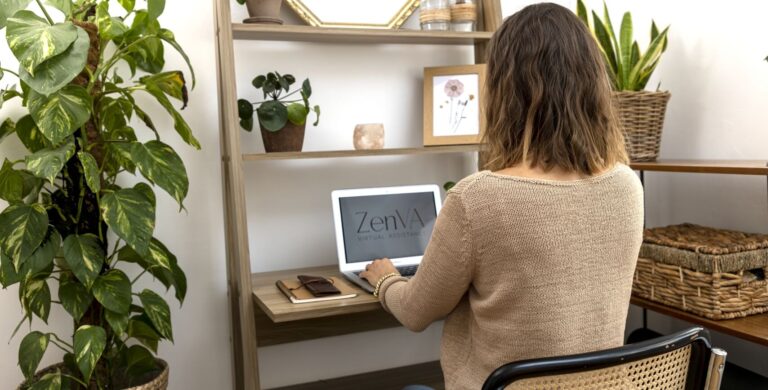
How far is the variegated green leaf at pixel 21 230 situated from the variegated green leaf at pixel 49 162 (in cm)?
14

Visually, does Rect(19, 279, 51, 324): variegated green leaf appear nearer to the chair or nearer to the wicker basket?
the chair

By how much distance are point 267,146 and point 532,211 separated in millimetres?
1157

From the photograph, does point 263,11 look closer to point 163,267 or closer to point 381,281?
point 163,267

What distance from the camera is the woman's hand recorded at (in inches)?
76.7

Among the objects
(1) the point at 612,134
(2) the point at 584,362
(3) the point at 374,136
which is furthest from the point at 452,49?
(2) the point at 584,362

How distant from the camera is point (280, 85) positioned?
2273 millimetres

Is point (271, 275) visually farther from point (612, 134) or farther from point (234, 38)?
point (612, 134)

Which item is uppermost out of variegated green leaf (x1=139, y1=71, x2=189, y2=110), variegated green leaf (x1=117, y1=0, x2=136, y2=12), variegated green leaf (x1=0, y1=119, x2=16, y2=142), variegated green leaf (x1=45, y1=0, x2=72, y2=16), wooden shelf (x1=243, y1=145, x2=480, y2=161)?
variegated green leaf (x1=117, y1=0, x2=136, y2=12)

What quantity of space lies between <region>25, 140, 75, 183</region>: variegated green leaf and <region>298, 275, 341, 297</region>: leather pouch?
27.3 inches

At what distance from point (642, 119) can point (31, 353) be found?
6.15 ft

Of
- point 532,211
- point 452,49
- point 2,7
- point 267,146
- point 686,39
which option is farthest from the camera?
point 452,49

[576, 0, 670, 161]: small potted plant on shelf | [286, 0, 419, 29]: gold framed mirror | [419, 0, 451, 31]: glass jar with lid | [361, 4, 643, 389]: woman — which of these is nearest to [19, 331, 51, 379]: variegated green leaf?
[361, 4, 643, 389]: woman

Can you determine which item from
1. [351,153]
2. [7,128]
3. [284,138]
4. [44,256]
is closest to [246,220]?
[284,138]

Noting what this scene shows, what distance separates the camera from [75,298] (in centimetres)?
188
